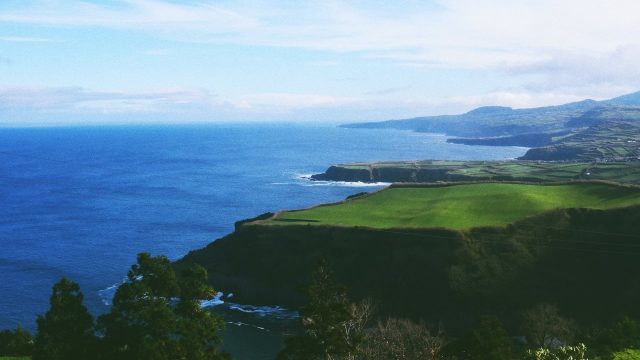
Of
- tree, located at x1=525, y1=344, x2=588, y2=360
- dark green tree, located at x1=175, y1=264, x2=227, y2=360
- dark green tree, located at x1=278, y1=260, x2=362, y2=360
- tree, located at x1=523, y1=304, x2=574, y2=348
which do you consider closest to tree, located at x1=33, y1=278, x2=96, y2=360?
dark green tree, located at x1=175, y1=264, x2=227, y2=360

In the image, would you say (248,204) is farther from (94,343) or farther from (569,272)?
(94,343)

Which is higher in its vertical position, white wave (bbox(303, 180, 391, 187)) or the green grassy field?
the green grassy field

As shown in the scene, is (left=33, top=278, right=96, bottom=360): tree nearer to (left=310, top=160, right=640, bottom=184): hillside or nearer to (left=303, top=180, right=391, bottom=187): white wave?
(left=310, top=160, right=640, bottom=184): hillside

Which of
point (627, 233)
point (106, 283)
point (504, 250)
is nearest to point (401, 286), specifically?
point (504, 250)

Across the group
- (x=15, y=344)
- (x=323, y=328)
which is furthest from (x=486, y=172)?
(x=323, y=328)

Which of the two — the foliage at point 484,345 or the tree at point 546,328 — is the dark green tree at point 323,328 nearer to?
the foliage at point 484,345

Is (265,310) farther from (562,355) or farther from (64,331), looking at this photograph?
(562,355)
